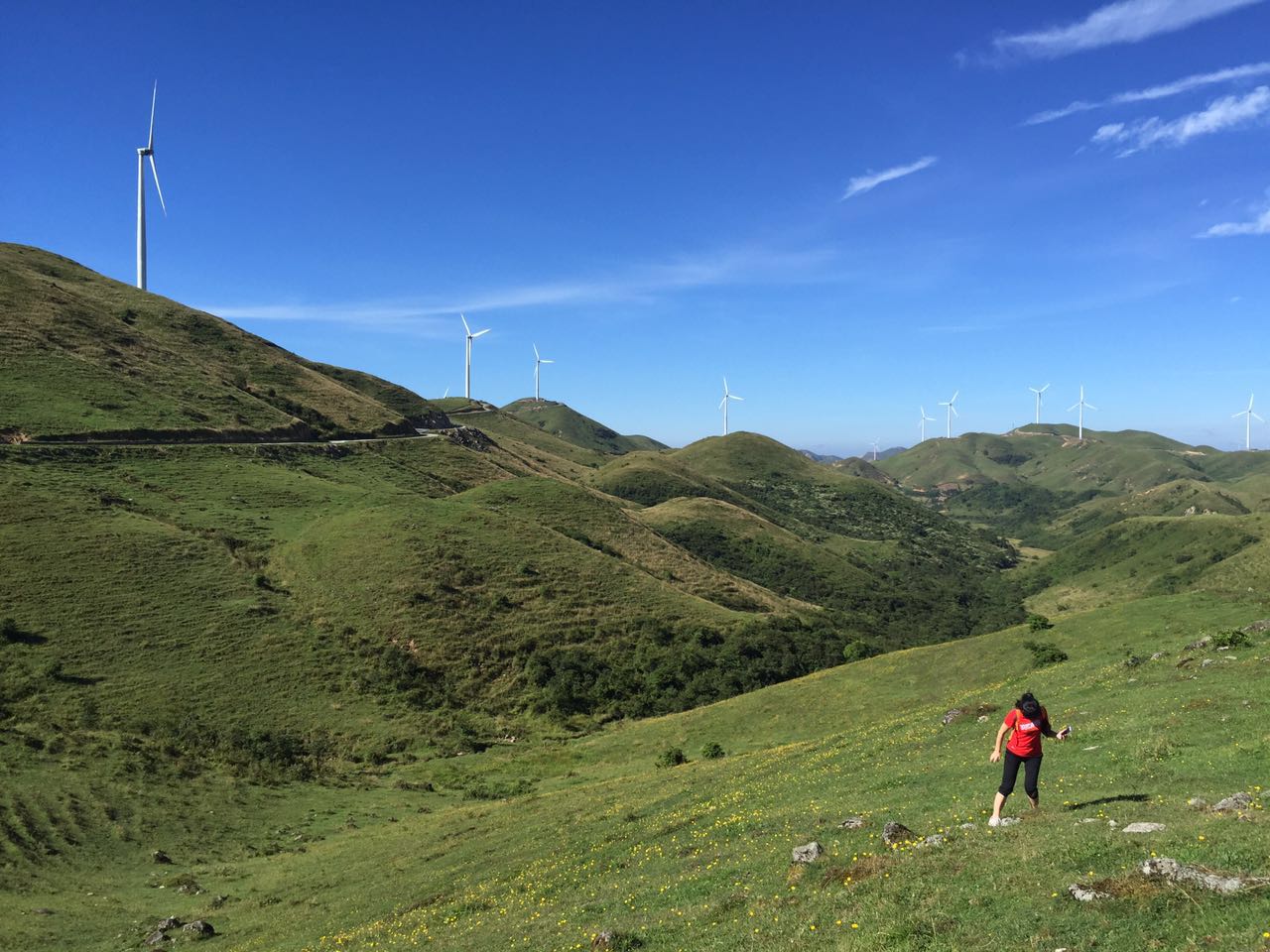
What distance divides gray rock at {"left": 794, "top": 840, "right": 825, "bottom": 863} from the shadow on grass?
6.30m

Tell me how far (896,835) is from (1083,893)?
624 cm

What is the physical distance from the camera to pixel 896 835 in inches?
728

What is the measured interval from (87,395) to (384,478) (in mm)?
48175

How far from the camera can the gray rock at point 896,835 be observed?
18234 millimetres

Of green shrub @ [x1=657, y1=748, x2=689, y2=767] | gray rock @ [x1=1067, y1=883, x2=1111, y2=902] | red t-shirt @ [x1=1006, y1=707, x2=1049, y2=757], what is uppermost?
red t-shirt @ [x1=1006, y1=707, x2=1049, y2=757]

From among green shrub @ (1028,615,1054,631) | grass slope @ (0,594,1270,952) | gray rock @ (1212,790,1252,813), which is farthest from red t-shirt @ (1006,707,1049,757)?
green shrub @ (1028,615,1054,631)

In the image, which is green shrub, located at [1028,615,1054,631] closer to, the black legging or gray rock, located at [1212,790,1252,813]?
gray rock, located at [1212,790,1252,813]

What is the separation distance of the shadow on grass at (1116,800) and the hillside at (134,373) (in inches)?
5007

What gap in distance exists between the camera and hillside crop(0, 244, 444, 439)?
117m

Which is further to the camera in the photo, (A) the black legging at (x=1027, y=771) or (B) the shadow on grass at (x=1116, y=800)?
(B) the shadow on grass at (x=1116, y=800)

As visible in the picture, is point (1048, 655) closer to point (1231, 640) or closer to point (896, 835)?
point (1231, 640)

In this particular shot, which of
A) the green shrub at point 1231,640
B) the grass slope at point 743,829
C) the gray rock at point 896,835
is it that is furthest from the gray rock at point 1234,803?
the green shrub at point 1231,640

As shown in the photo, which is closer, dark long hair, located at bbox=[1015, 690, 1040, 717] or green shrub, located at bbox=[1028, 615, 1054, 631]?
dark long hair, located at bbox=[1015, 690, 1040, 717]

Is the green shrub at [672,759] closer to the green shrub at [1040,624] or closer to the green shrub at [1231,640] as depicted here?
the green shrub at [1231,640]
